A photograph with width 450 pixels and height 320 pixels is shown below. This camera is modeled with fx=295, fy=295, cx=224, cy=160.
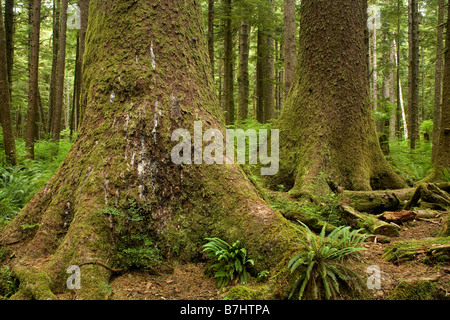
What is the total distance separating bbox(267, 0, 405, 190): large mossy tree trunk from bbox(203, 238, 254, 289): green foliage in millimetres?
3175

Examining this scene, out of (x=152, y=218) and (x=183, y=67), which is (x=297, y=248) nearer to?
(x=152, y=218)

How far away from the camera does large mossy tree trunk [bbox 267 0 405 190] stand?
6125mm

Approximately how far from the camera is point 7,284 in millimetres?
2889

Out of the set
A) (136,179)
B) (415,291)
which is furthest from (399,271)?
(136,179)

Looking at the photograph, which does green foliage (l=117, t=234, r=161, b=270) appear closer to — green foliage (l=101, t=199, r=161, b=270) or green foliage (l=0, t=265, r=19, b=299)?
green foliage (l=101, t=199, r=161, b=270)

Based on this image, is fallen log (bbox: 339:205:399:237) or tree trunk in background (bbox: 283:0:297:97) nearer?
fallen log (bbox: 339:205:399:237)

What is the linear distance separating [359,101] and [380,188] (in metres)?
1.96

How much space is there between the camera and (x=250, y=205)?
3.45m

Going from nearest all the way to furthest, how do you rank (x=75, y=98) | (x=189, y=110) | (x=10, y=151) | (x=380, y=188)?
(x=189, y=110)
(x=380, y=188)
(x=10, y=151)
(x=75, y=98)

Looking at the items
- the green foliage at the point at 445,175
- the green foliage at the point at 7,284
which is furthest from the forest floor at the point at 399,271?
the green foliage at the point at 445,175

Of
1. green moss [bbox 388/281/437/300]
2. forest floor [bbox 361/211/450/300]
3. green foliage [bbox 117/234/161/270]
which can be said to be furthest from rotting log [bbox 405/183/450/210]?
green foliage [bbox 117/234/161/270]

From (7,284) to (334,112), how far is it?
607cm
